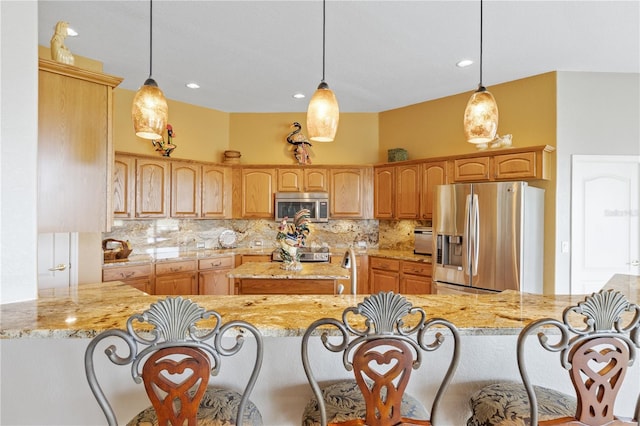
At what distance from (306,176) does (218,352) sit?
423 centimetres

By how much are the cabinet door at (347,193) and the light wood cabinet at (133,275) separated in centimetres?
260

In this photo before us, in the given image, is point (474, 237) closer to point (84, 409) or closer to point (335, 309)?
point (335, 309)

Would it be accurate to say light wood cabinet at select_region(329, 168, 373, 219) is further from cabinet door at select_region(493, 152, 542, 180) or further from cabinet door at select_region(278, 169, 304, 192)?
cabinet door at select_region(493, 152, 542, 180)

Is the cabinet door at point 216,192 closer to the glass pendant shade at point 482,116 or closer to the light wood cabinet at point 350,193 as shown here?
the light wood cabinet at point 350,193

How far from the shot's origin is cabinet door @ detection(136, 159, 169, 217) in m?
4.16

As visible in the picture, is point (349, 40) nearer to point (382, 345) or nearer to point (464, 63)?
point (464, 63)

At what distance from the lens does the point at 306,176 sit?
5.11m

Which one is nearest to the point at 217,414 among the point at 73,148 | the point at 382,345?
the point at 382,345

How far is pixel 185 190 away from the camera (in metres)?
4.59

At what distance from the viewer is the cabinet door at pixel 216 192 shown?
4.79m

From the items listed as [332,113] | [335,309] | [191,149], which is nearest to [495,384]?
[335,309]

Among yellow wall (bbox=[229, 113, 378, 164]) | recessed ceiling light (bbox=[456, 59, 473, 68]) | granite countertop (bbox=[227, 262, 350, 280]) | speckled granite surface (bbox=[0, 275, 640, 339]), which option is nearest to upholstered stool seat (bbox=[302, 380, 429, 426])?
speckled granite surface (bbox=[0, 275, 640, 339])

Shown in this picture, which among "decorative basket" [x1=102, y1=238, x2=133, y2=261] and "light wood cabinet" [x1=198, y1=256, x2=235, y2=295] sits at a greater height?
"decorative basket" [x1=102, y1=238, x2=133, y2=261]

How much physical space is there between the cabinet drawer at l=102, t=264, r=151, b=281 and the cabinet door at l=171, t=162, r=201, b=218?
92 centimetres
